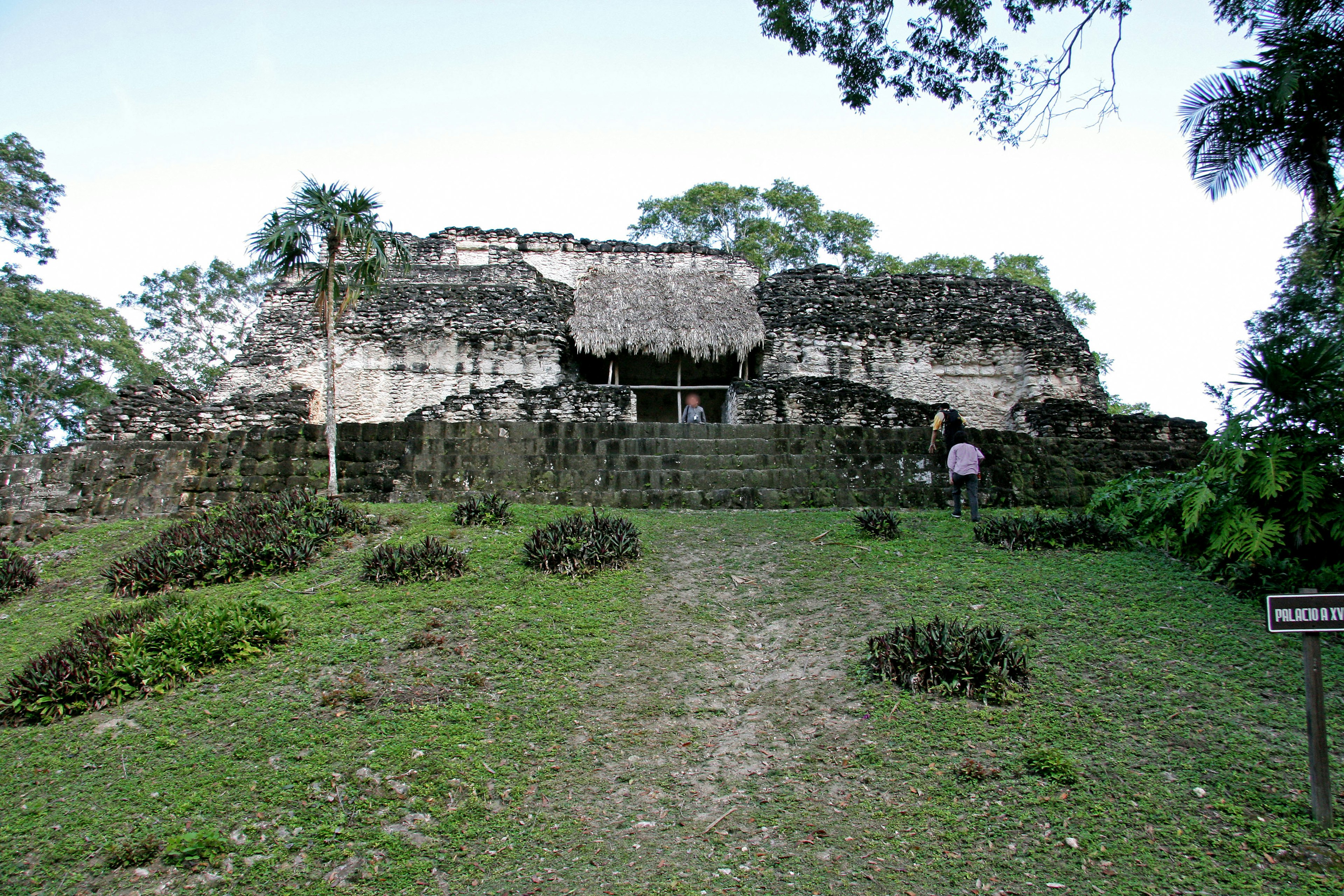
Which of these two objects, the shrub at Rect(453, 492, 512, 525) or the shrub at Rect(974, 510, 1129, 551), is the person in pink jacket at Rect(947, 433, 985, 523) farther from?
the shrub at Rect(453, 492, 512, 525)

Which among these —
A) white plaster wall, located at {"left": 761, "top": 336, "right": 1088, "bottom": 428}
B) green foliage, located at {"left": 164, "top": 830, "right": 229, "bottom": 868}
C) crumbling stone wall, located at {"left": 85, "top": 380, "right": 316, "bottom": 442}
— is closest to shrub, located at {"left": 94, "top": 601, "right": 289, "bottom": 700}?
green foliage, located at {"left": 164, "top": 830, "right": 229, "bottom": 868}

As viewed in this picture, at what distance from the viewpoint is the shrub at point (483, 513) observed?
7.77 metres

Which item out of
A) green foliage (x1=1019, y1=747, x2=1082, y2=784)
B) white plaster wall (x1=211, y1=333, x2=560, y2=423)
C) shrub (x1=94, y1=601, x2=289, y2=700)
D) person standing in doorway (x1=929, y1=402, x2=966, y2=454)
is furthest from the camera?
white plaster wall (x1=211, y1=333, x2=560, y2=423)

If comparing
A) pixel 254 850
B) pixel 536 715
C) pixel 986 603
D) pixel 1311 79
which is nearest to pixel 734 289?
pixel 1311 79

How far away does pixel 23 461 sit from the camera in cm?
877

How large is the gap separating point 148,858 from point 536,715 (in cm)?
183

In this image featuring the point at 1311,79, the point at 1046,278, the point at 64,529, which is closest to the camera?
the point at 1311,79

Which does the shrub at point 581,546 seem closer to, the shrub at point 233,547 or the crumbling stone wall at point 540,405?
the shrub at point 233,547

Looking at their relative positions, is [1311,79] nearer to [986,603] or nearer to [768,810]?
[986,603]

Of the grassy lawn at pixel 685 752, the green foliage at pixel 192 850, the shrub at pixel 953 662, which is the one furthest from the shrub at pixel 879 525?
the green foliage at pixel 192 850

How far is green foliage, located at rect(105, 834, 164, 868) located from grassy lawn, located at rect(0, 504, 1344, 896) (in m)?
0.02

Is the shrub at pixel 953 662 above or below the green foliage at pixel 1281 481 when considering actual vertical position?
below

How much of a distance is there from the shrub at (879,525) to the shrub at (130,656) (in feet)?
16.6

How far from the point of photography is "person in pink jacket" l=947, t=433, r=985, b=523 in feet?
26.4
